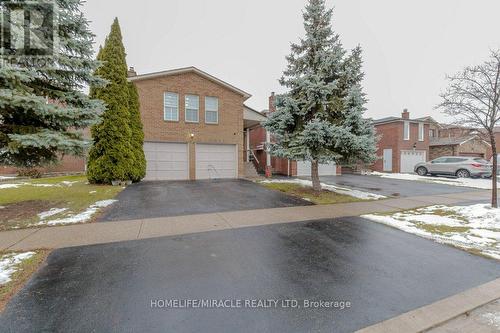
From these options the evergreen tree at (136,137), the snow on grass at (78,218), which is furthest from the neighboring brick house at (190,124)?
the snow on grass at (78,218)

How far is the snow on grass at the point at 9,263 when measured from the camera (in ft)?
9.88

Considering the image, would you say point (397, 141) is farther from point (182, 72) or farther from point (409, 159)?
point (182, 72)

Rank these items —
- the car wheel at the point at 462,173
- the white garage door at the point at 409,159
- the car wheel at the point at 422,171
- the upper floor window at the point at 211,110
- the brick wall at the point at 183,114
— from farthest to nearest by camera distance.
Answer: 1. the white garage door at the point at 409,159
2. the car wheel at the point at 422,171
3. the car wheel at the point at 462,173
4. the upper floor window at the point at 211,110
5. the brick wall at the point at 183,114

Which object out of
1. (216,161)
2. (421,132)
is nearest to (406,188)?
(216,161)

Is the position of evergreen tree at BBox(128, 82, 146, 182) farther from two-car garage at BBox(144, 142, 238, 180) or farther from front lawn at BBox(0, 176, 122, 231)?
front lawn at BBox(0, 176, 122, 231)

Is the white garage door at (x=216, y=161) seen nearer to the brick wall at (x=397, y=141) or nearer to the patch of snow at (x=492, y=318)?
the patch of snow at (x=492, y=318)

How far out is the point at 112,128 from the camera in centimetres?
1112

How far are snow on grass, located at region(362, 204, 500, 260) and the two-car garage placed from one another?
34.0 ft

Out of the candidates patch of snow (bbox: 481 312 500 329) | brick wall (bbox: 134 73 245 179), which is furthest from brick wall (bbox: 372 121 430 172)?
patch of snow (bbox: 481 312 500 329)

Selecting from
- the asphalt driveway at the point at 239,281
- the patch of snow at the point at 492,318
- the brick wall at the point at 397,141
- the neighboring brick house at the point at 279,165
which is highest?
the brick wall at the point at 397,141

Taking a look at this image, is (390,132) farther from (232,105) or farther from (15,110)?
(15,110)

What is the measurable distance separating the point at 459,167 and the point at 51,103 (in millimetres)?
24976

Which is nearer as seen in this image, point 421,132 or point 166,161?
point 166,161

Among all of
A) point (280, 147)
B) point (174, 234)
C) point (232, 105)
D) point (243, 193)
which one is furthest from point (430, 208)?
point (232, 105)
